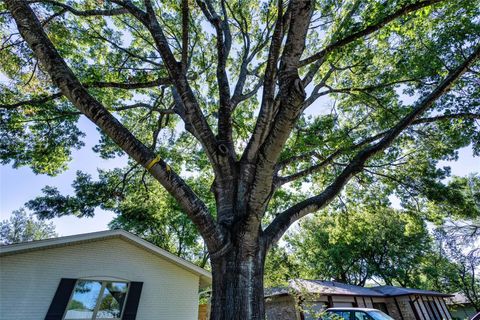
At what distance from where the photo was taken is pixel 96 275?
23.4 ft

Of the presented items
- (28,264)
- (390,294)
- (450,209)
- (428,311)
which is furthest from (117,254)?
(428,311)

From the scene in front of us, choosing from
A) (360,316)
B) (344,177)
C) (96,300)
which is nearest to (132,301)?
(96,300)

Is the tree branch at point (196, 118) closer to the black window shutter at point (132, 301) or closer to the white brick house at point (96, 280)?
the white brick house at point (96, 280)

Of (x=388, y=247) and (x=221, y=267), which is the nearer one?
(x=221, y=267)

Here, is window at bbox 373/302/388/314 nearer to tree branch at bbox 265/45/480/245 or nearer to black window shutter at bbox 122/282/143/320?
black window shutter at bbox 122/282/143/320

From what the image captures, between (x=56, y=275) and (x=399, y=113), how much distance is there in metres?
10.5

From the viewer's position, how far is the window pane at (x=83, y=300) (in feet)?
21.5

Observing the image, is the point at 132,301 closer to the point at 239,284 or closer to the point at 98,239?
the point at 98,239

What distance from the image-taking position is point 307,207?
3502 millimetres

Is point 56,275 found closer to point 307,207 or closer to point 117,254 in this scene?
point 117,254

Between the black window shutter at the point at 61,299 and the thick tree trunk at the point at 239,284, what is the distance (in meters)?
6.52

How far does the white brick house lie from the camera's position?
20.2ft

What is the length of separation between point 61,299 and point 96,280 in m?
0.90

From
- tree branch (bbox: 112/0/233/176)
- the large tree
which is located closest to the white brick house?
the large tree
